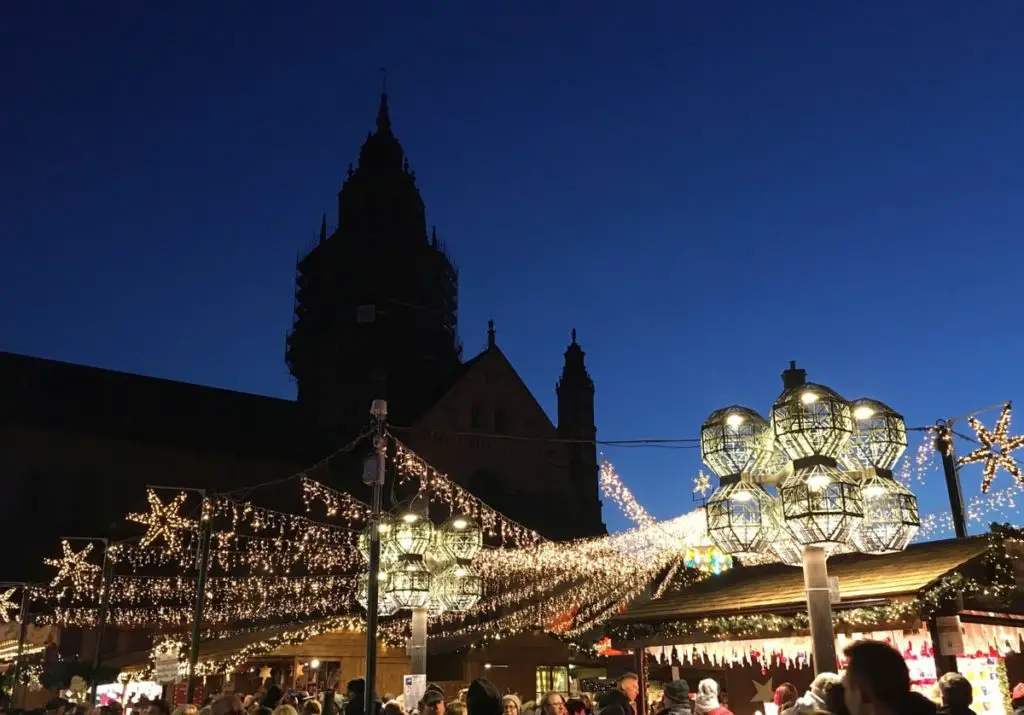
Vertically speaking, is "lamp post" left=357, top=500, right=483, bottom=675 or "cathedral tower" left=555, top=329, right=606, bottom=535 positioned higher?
"cathedral tower" left=555, top=329, right=606, bottom=535

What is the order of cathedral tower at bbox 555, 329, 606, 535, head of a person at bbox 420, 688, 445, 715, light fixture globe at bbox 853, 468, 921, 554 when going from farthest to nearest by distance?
cathedral tower at bbox 555, 329, 606, 535 < head of a person at bbox 420, 688, 445, 715 < light fixture globe at bbox 853, 468, 921, 554

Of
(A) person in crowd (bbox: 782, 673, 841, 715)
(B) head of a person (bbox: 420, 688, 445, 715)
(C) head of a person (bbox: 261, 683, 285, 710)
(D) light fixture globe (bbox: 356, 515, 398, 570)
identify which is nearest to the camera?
(A) person in crowd (bbox: 782, 673, 841, 715)

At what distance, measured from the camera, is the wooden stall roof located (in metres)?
9.66

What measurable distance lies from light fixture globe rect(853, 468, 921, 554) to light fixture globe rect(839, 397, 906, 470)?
129mm

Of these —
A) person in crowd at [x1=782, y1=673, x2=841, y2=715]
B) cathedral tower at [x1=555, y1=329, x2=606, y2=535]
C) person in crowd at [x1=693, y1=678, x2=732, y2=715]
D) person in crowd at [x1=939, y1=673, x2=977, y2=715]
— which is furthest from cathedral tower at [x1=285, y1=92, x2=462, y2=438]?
person in crowd at [x1=939, y1=673, x2=977, y2=715]

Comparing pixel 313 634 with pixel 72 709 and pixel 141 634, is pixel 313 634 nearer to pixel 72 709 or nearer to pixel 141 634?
pixel 72 709

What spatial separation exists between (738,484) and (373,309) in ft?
128

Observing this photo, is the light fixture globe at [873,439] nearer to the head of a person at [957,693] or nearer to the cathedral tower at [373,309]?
the head of a person at [957,693]

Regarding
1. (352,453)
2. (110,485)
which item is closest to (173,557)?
(110,485)

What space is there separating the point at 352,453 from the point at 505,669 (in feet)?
74.1

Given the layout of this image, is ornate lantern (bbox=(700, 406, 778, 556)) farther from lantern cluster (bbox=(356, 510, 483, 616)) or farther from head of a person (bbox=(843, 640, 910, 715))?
lantern cluster (bbox=(356, 510, 483, 616))

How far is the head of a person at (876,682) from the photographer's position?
2.96m

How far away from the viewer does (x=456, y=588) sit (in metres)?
13.1

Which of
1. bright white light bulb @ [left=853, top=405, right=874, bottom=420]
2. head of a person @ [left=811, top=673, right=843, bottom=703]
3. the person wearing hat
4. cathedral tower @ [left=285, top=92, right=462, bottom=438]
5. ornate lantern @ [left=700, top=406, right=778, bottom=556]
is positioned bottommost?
the person wearing hat
